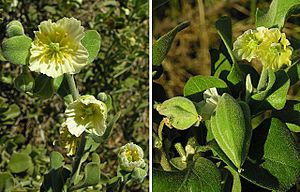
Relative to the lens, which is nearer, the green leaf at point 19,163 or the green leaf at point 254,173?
the green leaf at point 254,173

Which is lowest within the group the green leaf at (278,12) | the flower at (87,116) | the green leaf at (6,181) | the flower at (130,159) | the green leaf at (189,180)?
the green leaf at (6,181)

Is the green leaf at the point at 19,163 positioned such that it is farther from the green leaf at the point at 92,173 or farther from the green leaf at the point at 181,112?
the green leaf at the point at 181,112

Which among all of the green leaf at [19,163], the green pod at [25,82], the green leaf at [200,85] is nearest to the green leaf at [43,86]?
the green pod at [25,82]

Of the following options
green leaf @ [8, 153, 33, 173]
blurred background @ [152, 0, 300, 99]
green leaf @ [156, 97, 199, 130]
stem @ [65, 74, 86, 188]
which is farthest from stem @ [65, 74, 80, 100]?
blurred background @ [152, 0, 300, 99]

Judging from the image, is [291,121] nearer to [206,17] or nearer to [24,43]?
[24,43]

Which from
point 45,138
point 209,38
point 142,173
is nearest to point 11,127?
point 45,138

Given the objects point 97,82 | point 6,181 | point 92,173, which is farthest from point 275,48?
point 97,82
